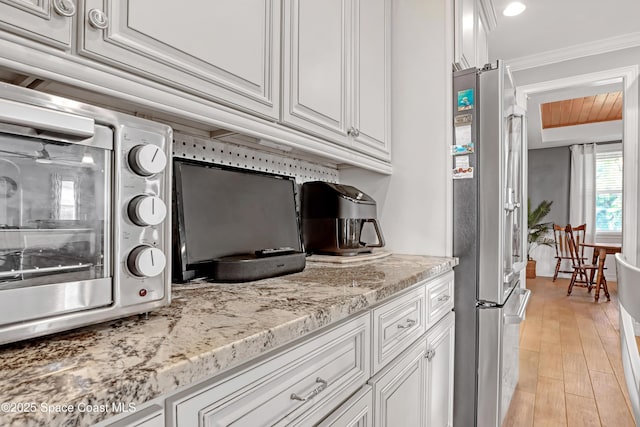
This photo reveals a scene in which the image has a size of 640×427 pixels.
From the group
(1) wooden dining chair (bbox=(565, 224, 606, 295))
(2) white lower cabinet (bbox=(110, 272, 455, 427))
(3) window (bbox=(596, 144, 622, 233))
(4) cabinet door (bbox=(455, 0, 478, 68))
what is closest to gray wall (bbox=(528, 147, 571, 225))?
(3) window (bbox=(596, 144, 622, 233))

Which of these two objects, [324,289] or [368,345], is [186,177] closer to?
[324,289]

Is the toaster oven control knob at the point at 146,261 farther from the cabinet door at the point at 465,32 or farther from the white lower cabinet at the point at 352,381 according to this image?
the cabinet door at the point at 465,32

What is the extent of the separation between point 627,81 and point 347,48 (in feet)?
9.03

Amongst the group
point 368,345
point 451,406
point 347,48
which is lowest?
point 451,406

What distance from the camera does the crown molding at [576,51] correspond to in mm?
2797

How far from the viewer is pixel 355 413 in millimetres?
874

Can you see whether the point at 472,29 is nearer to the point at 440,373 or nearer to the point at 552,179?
the point at 440,373

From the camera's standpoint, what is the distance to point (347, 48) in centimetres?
146

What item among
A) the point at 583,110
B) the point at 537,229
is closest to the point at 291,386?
the point at 583,110

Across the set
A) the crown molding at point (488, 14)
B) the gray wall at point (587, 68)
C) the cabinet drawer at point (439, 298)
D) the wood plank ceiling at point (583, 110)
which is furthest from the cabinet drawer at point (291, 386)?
the wood plank ceiling at point (583, 110)

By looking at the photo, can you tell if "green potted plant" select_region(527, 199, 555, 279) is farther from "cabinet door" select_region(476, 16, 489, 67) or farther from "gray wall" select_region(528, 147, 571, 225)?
"cabinet door" select_region(476, 16, 489, 67)

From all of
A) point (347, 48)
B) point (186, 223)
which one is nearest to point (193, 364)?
point (186, 223)

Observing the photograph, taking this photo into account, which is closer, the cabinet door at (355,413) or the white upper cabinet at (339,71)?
the cabinet door at (355,413)

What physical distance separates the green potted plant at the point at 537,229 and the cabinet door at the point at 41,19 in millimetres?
7073
